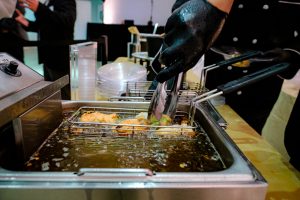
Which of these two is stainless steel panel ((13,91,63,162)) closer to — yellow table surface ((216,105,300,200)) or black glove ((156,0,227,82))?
black glove ((156,0,227,82))

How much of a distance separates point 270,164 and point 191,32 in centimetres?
56

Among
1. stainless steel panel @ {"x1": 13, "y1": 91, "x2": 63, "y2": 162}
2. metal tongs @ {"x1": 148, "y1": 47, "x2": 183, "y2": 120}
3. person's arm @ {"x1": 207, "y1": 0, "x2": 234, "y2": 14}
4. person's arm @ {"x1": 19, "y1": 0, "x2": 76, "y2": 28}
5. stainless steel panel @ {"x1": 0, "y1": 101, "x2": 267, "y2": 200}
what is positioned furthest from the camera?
person's arm @ {"x1": 19, "y1": 0, "x2": 76, "y2": 28}

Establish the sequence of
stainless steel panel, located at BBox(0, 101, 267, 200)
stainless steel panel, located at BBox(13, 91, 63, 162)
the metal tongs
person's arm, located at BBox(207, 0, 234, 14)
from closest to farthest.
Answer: stainless steel panel, located at BBox(0, 101, 267, 200), stainless steel panel, located at BBox(13, 91, 63, 162), person's arm, located at BBox(207, 0, 234, 14), the metal tongs

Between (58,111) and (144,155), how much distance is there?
1.11 ft

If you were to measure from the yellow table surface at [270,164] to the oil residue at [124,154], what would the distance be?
0.25m

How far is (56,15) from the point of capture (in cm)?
198

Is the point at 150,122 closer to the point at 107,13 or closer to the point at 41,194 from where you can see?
the point at 41,194

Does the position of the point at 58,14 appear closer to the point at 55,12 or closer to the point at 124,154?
the point at 55,12

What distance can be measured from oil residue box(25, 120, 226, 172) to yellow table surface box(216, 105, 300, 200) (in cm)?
25

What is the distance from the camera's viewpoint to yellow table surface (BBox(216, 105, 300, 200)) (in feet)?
2.29

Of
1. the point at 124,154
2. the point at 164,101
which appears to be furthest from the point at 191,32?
the point at 124,154

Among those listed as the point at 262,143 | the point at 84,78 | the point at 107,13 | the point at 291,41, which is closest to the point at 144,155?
the point at 262,143

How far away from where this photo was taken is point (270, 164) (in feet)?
2.82

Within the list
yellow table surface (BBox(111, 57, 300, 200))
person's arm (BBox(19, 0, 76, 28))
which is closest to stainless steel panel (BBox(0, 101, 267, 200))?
yellow table surface (BBox(111, 57, 300, 200))
